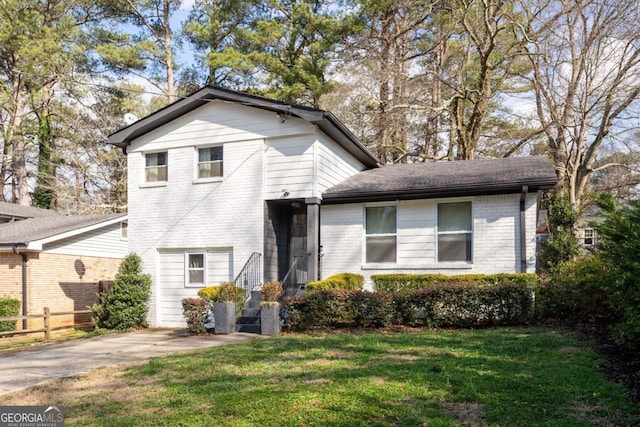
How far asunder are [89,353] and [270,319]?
12.1 feet

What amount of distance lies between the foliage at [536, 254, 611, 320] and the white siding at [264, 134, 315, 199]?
6217mm

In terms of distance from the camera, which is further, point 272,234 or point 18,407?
point 272,234

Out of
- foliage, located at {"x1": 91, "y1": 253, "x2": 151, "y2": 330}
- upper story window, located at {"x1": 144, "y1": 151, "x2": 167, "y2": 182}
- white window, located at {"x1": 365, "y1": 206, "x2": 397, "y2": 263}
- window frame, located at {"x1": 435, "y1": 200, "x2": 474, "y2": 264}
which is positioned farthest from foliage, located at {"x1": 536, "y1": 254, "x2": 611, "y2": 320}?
upper story window, located at {"x1": 144, "y1": 151, "x2": 167, "y2": 182}

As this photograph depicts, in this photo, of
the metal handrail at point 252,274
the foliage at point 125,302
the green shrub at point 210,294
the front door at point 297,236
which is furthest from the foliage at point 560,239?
the foliage at point 125,302

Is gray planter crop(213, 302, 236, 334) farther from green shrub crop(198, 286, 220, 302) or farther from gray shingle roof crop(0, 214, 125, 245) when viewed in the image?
gray shingle roof crop(0, 214, 125, 245)

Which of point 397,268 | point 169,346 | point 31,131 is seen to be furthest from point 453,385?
point 31,131

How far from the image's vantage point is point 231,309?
11.5 meters

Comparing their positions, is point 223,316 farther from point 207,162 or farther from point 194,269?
point 207,162

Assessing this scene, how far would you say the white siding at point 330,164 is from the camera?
525 inches

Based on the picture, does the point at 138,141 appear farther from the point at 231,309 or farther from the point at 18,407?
the point at 18,407

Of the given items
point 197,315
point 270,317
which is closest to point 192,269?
point 197,315

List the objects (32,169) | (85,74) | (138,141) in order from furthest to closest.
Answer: (32,169) → (85,74) → (138,141)

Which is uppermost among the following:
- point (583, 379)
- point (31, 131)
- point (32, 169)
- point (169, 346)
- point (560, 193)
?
point (31, 131)

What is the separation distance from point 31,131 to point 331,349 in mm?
28625
